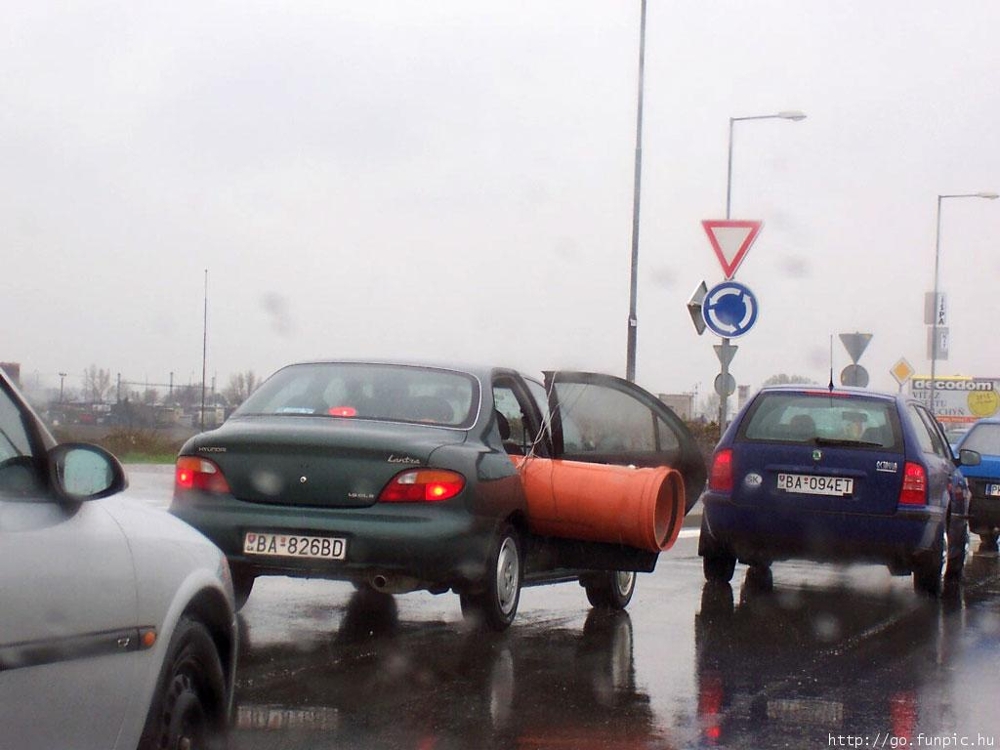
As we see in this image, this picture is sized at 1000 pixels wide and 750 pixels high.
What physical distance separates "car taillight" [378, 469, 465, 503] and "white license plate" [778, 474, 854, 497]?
433 centimetres

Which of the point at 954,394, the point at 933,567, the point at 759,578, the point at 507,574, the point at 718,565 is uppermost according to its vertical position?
the point at 507,574

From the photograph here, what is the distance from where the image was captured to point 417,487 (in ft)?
26.6

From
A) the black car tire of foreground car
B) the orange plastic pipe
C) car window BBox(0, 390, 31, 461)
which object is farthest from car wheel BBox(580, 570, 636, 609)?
car window BBox(0, 390, 31, 461)

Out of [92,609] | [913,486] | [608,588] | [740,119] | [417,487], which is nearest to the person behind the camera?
[92,609]

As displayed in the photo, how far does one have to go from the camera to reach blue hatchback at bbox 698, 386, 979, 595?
37.9 ft

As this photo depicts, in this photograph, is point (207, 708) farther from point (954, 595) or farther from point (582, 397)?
point (954, 595)

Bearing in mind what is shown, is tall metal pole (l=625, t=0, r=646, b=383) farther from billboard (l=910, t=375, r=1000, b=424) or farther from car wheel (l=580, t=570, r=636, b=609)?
billboard (l=910, t=375, r=1000, b=424)

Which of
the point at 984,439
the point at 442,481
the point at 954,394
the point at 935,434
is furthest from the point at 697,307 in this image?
the point at 954,394

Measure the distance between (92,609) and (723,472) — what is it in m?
8.76

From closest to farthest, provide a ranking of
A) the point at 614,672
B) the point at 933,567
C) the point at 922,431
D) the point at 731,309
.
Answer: the point at 614,672 → the point at 933,567 → the point at 922,431 → the point at 731,309

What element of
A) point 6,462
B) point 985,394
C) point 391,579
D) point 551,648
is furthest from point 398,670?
point 985,394

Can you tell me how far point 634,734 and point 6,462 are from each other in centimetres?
332

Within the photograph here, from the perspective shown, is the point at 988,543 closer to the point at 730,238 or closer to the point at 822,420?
the point at 730,238

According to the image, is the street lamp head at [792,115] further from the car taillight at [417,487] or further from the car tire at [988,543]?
the car taillight at [417,487]
